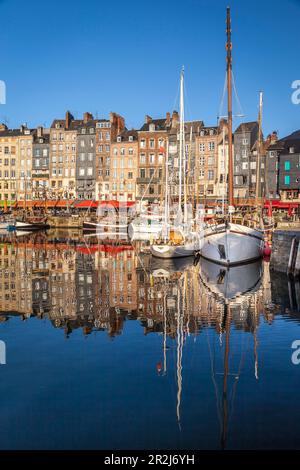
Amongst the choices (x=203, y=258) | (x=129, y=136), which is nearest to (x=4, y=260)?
(x=203, y=258)

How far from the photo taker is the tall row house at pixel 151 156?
80812 mm

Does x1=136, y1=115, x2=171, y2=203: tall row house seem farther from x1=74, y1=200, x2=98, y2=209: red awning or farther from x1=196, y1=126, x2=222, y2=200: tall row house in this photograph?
x1=74, y1=200, x2=98, y2=209: red awning

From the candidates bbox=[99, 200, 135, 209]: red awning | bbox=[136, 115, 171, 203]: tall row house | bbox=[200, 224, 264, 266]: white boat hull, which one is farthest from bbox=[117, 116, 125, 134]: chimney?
bbox=[200, 224, 264, 266]: white boat hull

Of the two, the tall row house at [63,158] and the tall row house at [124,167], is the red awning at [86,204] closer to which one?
the tall row house at [124,167]

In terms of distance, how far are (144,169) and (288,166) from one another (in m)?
24.4

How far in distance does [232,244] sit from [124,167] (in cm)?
5770

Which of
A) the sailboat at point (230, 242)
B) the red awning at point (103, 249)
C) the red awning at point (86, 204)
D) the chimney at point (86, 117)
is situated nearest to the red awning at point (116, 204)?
the red awning at point (86, 204)

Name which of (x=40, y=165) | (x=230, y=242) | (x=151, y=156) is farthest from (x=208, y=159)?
(x=230, y=242)

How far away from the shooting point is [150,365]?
11.4 meters

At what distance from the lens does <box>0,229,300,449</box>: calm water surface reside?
26.2 ft

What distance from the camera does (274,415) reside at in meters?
8.58
